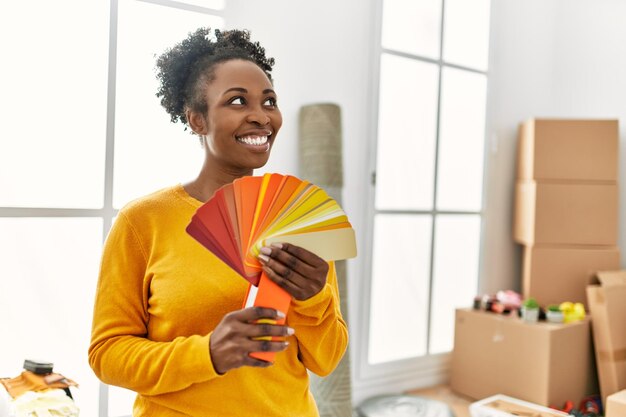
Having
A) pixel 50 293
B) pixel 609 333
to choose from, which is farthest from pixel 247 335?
pixel 609 333

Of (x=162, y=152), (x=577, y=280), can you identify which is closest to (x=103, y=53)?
A: (x=162, y=152)

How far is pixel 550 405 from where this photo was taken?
7.68ft

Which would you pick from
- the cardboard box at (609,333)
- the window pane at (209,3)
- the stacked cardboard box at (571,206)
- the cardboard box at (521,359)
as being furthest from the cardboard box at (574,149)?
the window pane at (209,3)

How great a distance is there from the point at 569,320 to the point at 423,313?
2.11 ft

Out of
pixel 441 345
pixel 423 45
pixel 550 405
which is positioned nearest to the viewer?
pixel 550 405

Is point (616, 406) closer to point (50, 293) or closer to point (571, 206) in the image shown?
point (571, 206)

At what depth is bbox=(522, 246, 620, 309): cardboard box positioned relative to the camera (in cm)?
271

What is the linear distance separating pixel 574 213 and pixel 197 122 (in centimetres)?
217

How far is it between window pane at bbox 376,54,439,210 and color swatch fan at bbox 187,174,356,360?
1670 mm

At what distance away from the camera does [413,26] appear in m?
2.62

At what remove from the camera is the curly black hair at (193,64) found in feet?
3.65

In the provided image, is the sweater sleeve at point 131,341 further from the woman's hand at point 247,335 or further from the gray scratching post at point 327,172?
the gray scratching post at point 327,172

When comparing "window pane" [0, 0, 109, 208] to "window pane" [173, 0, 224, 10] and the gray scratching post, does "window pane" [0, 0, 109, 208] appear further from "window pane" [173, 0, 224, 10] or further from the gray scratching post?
the gray scratching post

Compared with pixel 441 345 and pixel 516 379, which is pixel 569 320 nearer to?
pixel 516 379
